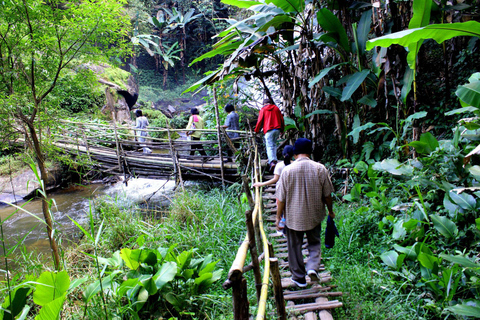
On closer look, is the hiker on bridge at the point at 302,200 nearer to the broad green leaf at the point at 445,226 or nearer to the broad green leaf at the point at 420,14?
the broad green leaf at the point at 445,226

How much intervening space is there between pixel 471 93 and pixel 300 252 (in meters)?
2.12

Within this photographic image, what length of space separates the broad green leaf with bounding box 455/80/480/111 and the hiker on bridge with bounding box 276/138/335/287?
146 centimetres

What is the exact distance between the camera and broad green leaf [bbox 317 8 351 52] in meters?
4.05

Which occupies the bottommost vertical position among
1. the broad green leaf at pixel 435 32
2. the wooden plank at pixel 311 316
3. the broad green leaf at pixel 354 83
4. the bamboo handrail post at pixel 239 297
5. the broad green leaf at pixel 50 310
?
the wooden plank at pixel 311 316

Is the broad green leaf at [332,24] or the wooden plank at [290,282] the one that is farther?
the broad green leaf at [332,24]

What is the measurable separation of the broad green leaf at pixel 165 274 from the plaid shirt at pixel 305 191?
107 cm

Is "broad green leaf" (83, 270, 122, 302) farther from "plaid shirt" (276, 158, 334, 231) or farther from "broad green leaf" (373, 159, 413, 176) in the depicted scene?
"broad green leaf" (373, 159, 413, 176)

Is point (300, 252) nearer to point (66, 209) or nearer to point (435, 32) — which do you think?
point (435, 32)

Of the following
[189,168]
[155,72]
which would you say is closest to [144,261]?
[189,168]

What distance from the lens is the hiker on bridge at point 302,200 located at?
99.2 inches

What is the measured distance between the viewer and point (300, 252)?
2596 mm

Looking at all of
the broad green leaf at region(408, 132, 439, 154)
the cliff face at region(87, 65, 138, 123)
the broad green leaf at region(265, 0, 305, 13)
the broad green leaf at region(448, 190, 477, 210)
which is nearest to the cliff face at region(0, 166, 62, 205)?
the cliff face at region(87, 65, 138, 123)

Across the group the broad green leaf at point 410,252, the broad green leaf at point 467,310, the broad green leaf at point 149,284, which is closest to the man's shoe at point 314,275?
the broad green leaf at point 410,252

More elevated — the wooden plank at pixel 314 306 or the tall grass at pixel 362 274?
the wooden plank at pixel 314 306
